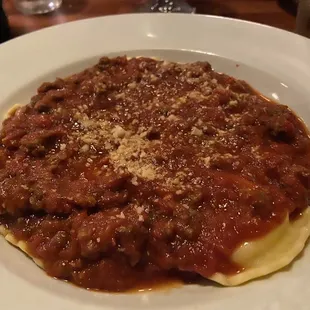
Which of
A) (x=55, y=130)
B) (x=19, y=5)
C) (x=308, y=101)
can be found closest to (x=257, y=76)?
(x=308, y=101)

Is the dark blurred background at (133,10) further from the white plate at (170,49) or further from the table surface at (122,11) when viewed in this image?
the white plate at (170,49)

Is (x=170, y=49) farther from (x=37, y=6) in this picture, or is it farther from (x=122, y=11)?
(x=37, y=6)

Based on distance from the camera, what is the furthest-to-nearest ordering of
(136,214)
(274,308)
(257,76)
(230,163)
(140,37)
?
(140,37) → (257,76) → (230,163) → (136,214) → (274,308)

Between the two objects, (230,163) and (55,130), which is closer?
(230,163)

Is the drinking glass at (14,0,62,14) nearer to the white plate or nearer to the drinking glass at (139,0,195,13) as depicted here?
the drinking glass at (139,0,195,13)

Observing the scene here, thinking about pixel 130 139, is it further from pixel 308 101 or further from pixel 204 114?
pixel 308 101

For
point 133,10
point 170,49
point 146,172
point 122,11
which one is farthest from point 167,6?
point 146,172

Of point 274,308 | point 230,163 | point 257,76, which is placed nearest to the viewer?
point 274,308

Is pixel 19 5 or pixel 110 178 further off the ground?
pixel 110 178

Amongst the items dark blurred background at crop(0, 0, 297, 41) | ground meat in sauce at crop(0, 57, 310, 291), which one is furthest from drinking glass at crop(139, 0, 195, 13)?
ground meat in sauce at crop(0, 57, 310, 291)
